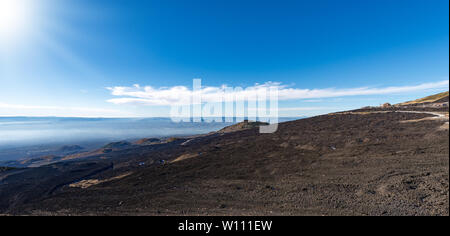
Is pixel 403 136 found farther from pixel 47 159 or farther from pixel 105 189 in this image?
pixel 47 159

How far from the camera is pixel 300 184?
11594 mm

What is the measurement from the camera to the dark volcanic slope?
8680 mm

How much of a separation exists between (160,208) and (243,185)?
554 cm

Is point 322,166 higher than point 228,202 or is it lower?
higher

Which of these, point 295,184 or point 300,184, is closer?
point 300,184

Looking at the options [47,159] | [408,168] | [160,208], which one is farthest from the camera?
[47,159]

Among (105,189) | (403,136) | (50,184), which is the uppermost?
(403,136)

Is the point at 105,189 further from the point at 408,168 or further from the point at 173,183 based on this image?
the point at 408,168

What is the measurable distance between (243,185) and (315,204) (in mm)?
4879

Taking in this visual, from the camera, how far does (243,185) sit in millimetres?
12602

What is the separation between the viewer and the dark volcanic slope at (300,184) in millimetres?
8680
